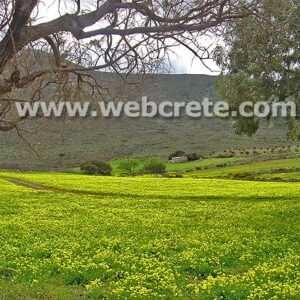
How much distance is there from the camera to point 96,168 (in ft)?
315

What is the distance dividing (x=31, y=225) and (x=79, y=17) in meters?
16.9

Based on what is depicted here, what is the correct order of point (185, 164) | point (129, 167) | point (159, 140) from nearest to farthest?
point (129, 167), point (185, 164), point (159, 140)

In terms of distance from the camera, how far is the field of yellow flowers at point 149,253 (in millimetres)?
11445

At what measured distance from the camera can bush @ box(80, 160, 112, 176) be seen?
9456 cm

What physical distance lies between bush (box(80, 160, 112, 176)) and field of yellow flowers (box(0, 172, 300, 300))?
62.8 meters

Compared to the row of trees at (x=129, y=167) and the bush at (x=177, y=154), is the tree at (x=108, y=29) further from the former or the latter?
the bush at (x=177, y=154)

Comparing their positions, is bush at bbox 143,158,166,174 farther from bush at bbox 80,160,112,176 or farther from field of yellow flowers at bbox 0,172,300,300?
field of yellow flowers at bbox 0,172,300,300

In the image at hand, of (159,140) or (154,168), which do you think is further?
(159,140)

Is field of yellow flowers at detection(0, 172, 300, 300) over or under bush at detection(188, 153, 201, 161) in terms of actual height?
over

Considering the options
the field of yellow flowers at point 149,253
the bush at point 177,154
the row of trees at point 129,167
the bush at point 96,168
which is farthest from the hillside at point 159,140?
the field of yellow flowers at point 149,253

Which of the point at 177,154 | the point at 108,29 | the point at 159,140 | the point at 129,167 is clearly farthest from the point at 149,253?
the point at 159,140

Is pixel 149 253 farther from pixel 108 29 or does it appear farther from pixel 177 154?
pixel 177 154

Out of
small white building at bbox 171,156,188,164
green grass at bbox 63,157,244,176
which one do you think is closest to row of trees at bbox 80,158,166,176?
green grass at bbox 63,157,244,176

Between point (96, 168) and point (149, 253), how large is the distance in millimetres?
80285
